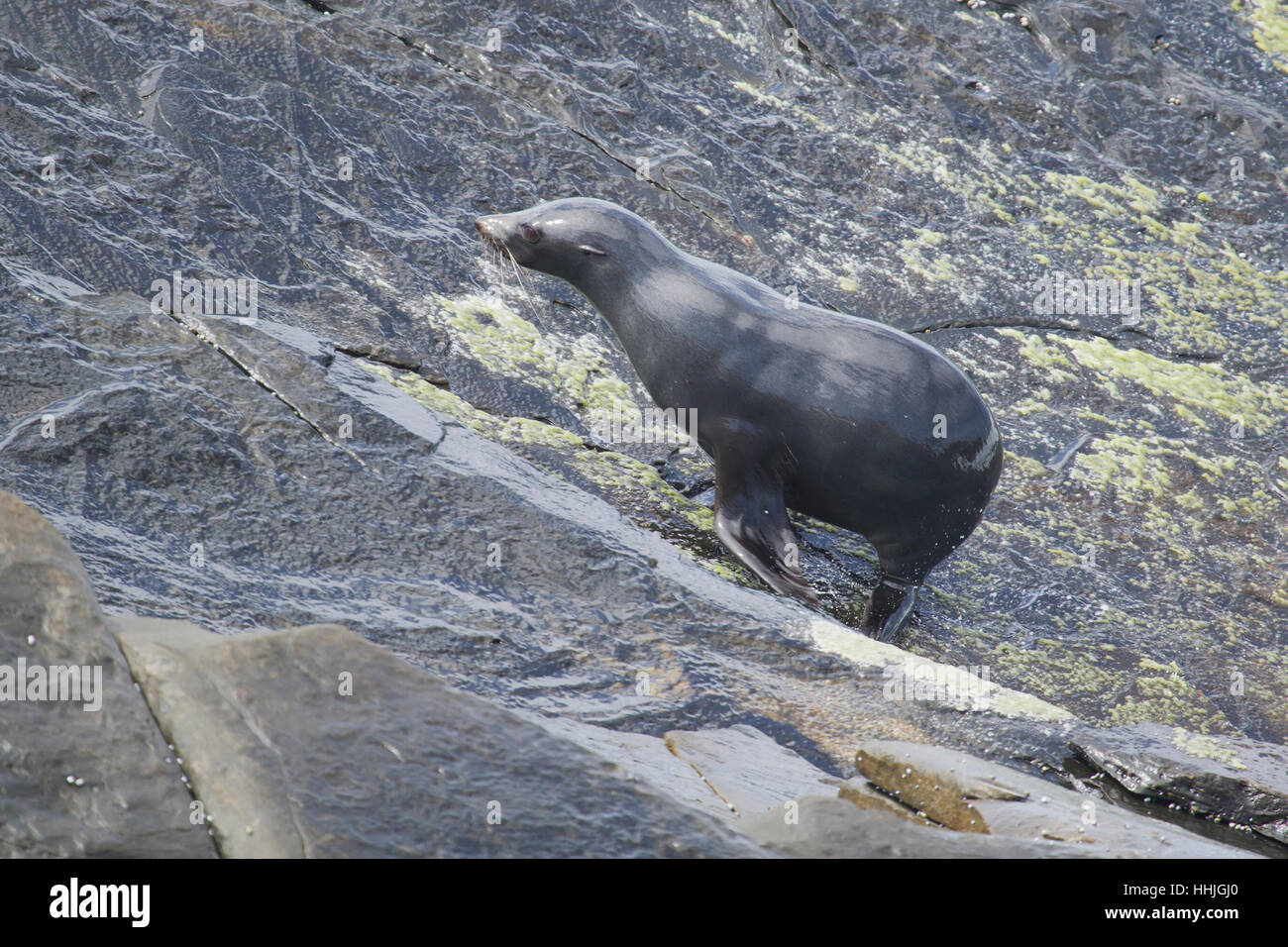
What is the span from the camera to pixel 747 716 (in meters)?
3.63

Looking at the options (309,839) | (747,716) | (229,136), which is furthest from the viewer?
(229,136)

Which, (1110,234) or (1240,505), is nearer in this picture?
(1240,505)

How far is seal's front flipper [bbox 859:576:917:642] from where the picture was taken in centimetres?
491

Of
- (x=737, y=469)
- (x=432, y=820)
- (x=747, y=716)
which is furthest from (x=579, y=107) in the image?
(x=432, y=820)

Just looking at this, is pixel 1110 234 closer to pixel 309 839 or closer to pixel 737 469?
pixel 737 469

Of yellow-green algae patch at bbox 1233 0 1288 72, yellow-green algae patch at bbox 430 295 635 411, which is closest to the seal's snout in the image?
yellow-green algae patch at bbox 430 295 635 411

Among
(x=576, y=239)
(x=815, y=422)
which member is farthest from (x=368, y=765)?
(x=576, y=239)

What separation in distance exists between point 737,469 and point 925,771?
214 centimetres

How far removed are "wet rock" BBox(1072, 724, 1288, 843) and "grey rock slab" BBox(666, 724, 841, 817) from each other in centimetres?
116

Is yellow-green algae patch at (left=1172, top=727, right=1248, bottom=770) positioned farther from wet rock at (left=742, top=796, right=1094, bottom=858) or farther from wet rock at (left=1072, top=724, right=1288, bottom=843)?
wet rock at (left=742, top=796, right=1094, bottom=858)

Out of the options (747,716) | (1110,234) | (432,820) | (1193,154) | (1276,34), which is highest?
(1276,34)

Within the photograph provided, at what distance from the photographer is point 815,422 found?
499 centimetres

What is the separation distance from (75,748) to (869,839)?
1.47 m

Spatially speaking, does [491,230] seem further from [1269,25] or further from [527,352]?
[1269,25]
